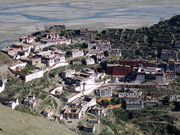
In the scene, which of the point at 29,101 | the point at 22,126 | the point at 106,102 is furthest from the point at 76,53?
the point at 22,126

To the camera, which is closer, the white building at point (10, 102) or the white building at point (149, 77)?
the white building at point (10, 102)

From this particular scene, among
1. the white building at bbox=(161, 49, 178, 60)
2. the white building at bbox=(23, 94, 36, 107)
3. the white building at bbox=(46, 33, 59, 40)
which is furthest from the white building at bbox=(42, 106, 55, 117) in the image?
the white building at bbox=(46, 33, 59, 40)

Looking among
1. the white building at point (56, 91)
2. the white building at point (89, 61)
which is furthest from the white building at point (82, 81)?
the white building at point (89, 61)

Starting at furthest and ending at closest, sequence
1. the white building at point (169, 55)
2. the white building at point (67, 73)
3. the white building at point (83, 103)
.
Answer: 1. the white building at point (169, 55)
2. the white building at point (67, 73)
3. the white building at point (83, 103)

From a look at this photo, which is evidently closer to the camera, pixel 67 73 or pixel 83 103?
pixel 83 103

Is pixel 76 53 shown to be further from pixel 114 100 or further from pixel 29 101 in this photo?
pixel 29 101

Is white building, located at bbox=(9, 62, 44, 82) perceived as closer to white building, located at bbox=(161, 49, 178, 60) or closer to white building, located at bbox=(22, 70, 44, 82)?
white building, located at bbox=(22, 70, 44, 82)

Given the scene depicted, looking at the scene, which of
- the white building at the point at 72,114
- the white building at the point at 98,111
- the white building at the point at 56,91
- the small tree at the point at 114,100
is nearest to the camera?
the white building at the point at 72,114

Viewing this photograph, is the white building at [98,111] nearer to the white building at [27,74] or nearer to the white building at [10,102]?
the white building at [10,102]

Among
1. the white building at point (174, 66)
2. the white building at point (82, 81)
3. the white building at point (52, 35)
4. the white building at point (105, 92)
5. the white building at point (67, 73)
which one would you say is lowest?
the white building at point (105, 92)
